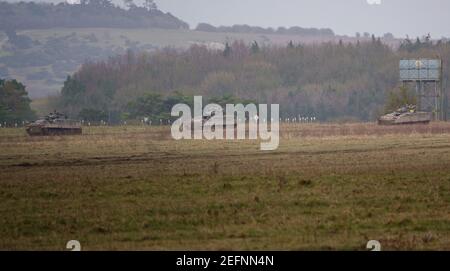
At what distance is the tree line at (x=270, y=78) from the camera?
468 ft

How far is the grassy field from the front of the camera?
22750 mm

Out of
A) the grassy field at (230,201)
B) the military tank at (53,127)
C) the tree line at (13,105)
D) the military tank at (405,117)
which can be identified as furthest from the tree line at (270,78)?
the grassy field at (230,201)

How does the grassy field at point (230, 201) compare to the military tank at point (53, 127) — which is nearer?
the grassy field at point (230, 201)

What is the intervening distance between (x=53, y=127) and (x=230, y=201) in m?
52.7

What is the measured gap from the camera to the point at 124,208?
2711cm

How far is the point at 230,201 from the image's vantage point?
2809 cm

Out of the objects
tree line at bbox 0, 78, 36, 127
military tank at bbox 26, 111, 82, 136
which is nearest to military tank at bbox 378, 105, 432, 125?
military tank at bbox 26, 111, 82, 136

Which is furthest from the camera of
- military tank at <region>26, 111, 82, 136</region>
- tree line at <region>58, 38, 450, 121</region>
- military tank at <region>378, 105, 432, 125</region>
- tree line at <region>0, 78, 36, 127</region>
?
tree line at <region>58, 38, 450, 121</region>

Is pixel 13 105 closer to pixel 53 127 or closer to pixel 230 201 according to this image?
pixel 53 127

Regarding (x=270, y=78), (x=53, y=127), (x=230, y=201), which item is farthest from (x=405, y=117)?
(x=270, y=78)

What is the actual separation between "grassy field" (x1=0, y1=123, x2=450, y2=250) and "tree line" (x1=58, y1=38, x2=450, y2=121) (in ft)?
283

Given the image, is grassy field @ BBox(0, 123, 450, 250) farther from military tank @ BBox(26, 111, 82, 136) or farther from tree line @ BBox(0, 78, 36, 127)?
tree line @ BBox(0, 78, 36, 127)

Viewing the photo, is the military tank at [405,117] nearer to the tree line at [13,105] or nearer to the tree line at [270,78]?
the tree line at [270,78]

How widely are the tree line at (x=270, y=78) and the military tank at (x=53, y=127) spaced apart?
46354 millimetres
